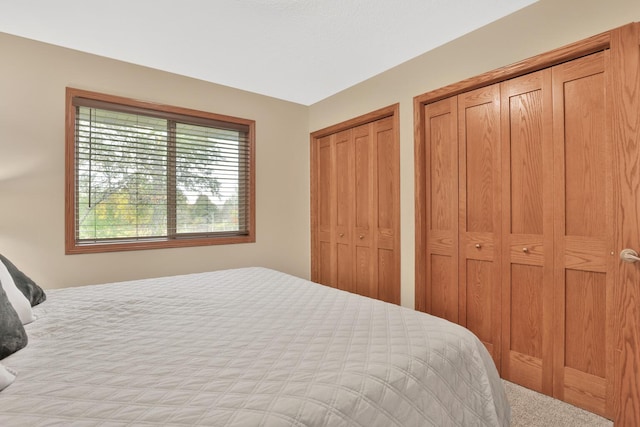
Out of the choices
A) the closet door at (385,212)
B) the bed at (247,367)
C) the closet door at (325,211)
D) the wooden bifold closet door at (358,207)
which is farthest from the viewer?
the closet door at (325,211)

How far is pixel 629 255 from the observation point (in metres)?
1.66

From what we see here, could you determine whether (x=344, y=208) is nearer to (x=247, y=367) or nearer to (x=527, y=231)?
(x=527, y=231)

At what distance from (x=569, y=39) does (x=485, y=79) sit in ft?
1.60

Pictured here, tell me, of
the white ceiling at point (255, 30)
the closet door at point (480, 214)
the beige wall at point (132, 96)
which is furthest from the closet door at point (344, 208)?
the closet door at point (480, 214)

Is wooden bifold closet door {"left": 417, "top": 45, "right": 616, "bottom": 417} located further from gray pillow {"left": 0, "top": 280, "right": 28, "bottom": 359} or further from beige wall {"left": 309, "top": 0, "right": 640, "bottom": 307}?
gray pillow {"left": 0, "top": 280, "right": 28, "bottom": 359}

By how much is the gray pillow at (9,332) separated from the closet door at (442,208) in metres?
2.54

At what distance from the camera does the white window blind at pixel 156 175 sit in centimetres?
274

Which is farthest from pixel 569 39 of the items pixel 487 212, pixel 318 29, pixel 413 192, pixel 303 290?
pixel 303 290

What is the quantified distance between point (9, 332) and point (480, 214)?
8.66 feet

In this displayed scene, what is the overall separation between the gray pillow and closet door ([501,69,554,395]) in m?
2.61

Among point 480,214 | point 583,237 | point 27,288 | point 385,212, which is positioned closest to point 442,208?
point 480,214

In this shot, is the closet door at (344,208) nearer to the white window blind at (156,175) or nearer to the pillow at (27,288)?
the white window blind at (156,175)

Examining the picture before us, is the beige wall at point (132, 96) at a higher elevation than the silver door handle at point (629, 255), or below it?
higher

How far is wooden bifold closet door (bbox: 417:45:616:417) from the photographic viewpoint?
184 centimetres
